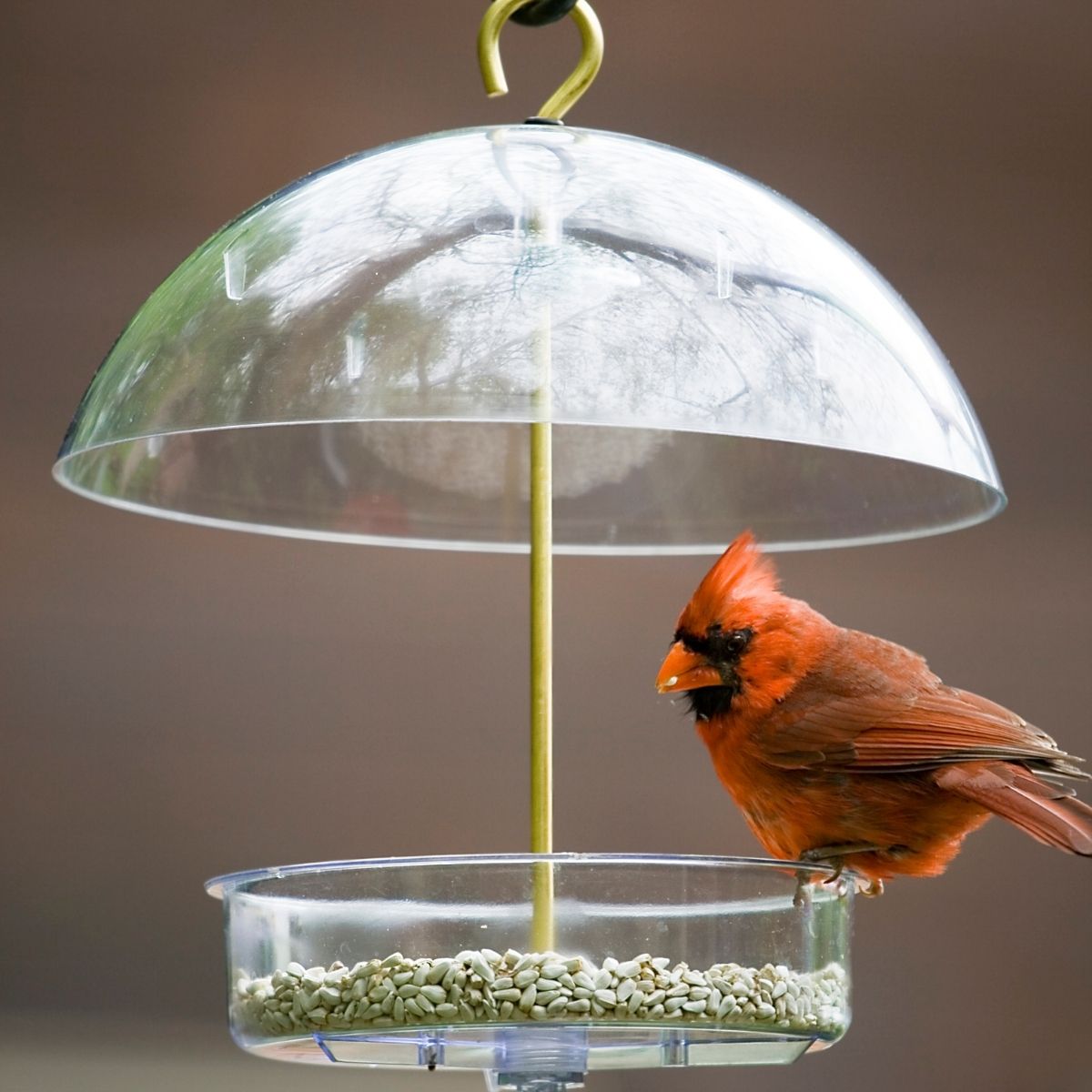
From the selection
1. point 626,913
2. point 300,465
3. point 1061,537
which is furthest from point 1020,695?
point 626,913

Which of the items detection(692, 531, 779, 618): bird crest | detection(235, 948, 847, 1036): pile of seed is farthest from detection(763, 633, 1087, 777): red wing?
detection(235, 948, 847, 1036): pile of seed

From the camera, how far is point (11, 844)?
2719 mm

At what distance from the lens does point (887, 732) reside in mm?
1480

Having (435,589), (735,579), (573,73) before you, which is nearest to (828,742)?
(735,579)

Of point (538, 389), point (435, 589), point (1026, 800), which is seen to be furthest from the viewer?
point (435, 589)

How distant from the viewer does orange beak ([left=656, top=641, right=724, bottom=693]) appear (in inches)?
57.2

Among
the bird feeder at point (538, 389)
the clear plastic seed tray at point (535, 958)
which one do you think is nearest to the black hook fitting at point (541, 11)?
the bird feeder at point (538, 389)

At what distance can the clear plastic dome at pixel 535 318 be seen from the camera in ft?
3.20

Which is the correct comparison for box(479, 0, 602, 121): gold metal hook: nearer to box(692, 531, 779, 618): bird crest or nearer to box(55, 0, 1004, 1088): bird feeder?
box(55, 0, 1004, 1088): bird feeder

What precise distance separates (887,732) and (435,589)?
59.4 inches

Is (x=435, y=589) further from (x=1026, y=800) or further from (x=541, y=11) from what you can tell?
(x=541, y=11)

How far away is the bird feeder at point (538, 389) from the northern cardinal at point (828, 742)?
10.4 inches

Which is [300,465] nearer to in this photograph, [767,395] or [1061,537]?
[767,395]

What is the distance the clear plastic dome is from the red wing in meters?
0.22
